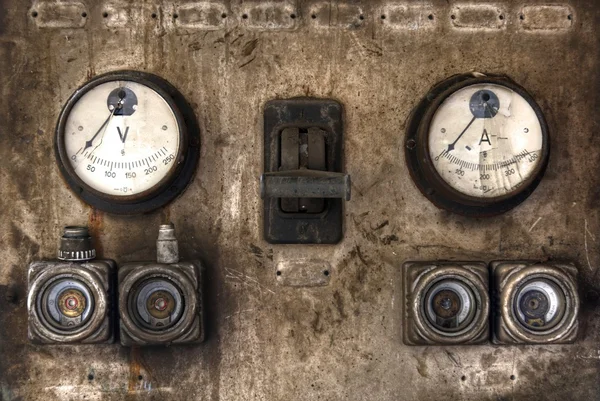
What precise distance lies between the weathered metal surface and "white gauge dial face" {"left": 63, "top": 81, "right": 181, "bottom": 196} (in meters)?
0.11

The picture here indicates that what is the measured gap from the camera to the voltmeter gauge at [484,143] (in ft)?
5.14

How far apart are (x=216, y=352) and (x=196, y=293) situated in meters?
0.23

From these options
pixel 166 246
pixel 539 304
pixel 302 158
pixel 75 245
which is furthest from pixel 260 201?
pixel 539 304

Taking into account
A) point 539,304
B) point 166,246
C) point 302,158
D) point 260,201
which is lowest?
point 539,304

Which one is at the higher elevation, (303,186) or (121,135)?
(121,135)

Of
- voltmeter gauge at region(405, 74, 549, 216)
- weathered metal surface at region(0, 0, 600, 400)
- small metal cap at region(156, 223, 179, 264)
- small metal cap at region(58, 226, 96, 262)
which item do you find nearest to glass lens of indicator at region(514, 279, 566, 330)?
weathered metal surface at region(0, 0, 600, 400)

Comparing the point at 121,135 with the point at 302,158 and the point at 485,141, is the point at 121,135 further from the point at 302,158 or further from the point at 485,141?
the point at 485,141

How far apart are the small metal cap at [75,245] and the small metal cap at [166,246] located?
0.70 feet

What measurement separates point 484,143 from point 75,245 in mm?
1288

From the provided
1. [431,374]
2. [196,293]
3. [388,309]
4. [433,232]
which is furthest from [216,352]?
[433,232]

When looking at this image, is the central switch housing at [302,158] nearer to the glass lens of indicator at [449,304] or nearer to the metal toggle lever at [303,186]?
the metal toggle lever at [303,186]

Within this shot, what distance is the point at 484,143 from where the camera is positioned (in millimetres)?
1573

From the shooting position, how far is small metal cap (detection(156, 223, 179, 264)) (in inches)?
60.0

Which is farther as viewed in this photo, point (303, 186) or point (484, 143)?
point (484, 143)
